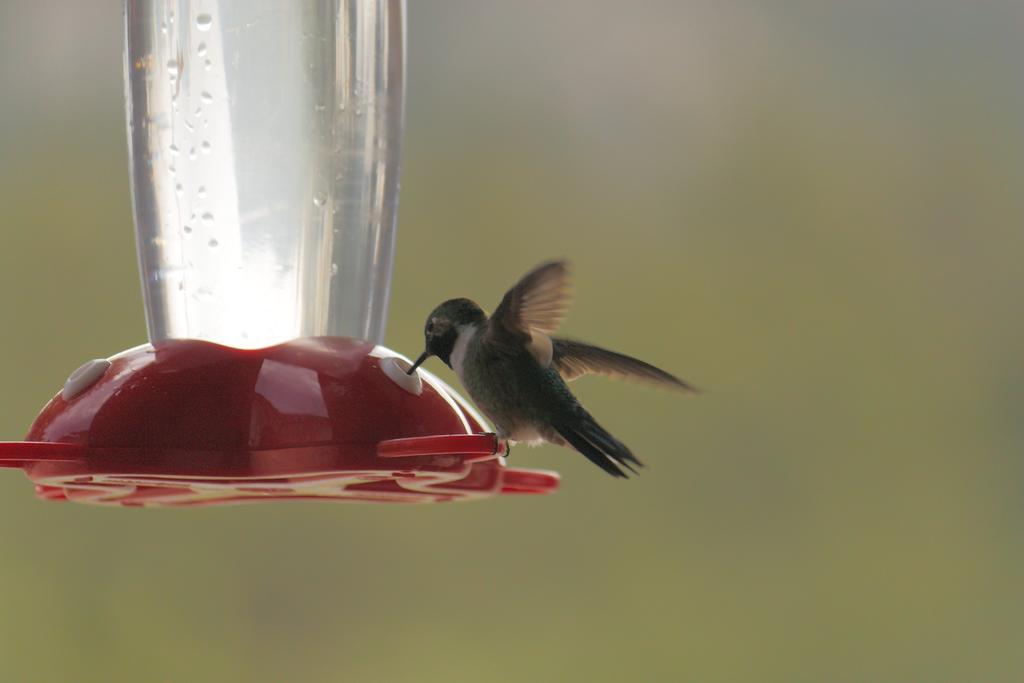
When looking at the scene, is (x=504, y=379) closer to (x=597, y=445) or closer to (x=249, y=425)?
(x=597, y=445)

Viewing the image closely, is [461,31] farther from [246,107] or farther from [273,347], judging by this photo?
[273,347]

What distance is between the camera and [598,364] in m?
2.84

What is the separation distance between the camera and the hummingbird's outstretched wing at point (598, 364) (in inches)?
106

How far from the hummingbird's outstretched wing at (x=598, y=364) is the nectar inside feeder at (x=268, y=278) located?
1.32 ft

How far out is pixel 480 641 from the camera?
5.92 m


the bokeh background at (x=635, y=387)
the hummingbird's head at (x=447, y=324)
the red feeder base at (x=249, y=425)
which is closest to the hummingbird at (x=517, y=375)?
the hummingbird's head at (x=447, y=324)

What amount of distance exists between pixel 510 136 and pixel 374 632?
8.00ft

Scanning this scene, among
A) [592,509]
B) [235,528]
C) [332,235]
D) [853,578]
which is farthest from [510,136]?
[332,235]

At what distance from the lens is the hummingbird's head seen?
2.57m

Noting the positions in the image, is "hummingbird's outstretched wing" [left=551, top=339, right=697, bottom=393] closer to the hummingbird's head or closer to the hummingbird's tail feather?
the hummingbird's tail feather

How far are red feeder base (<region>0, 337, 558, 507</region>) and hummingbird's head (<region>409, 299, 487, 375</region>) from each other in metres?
0.36

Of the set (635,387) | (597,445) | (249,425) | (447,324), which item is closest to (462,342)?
(447,324)

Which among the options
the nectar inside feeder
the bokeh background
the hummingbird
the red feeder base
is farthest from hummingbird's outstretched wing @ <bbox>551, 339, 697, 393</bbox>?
the bokeh background

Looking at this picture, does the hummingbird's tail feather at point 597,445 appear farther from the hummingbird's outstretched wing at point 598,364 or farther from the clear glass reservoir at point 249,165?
the clear glass reservoir at point 249,165
